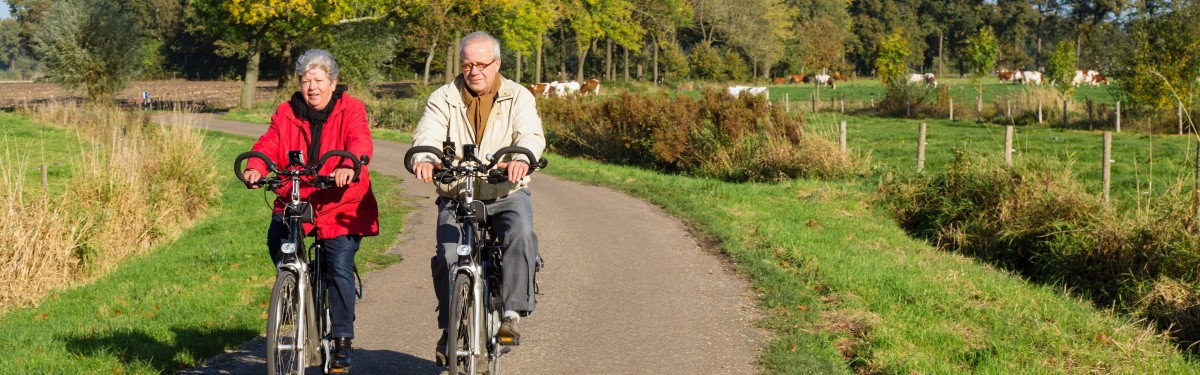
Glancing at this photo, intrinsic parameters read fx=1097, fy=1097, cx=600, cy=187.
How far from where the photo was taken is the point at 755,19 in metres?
86.8

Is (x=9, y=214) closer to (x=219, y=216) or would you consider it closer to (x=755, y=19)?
(x=219, y=216)

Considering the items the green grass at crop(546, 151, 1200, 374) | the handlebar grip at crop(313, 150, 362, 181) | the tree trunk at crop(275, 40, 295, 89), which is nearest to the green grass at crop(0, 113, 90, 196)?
the green grass at crop(546, 151, 1200, 374)

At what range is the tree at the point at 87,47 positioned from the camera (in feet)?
133

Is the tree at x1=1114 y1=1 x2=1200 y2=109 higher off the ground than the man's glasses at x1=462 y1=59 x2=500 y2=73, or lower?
higher

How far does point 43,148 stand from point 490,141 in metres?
17.8

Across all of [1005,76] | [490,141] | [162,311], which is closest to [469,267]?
[490,141]

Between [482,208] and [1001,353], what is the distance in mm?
3863

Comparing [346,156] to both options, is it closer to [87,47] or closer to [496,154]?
[496,154]

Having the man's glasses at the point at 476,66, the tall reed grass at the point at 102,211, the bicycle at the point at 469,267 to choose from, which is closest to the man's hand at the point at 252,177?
the bicycle at the point at 469,267

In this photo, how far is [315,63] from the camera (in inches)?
223

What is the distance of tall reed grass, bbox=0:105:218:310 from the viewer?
11.1m

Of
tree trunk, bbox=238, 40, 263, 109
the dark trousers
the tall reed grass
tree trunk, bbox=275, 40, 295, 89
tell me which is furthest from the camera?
tree trunk, bbox=275, 40, 295, 89

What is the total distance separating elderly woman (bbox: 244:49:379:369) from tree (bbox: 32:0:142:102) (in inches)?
1494

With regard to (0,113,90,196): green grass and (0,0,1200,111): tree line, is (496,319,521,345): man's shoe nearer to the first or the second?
(0,113,90,196): green grass
